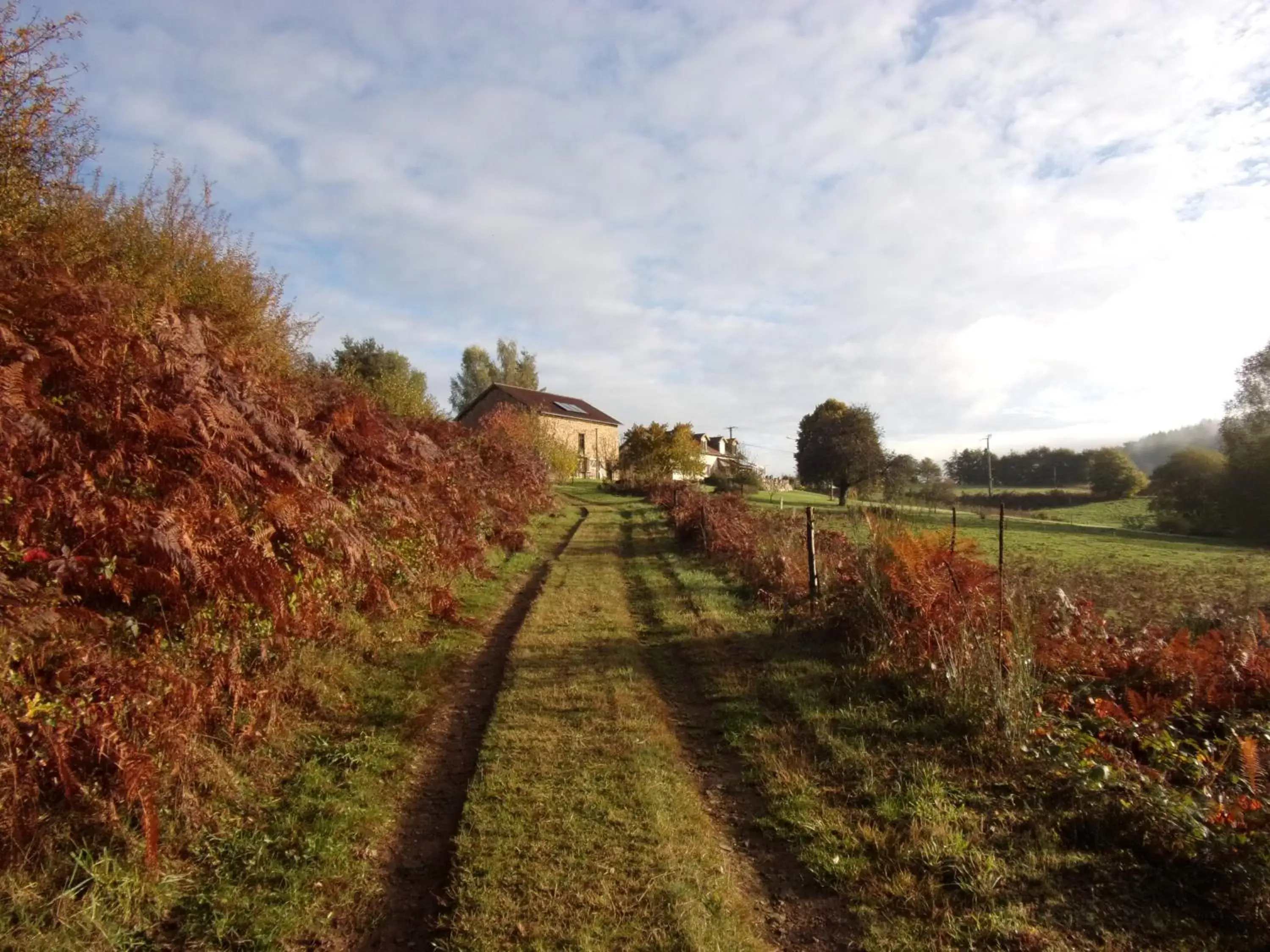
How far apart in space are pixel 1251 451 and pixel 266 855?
162 ft

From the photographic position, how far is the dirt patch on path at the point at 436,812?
3174 millimetres

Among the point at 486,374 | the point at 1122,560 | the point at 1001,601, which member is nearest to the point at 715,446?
the point at 486,374

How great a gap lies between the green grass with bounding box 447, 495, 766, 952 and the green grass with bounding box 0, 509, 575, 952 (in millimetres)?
601

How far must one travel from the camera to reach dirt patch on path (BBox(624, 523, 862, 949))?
3248 millimetres

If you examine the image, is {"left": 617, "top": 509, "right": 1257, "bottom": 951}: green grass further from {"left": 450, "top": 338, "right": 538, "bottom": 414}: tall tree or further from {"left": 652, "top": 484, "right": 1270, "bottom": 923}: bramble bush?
{"left": 450, "top": 338, "right": 538, "bottom": 414}: tall tree

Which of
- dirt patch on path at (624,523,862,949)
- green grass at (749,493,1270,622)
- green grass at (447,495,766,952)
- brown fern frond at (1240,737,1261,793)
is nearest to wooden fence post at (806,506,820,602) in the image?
green grass at (749,493,1270,622)

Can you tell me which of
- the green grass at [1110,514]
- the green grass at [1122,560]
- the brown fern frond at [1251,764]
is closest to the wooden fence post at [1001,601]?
the green grass at [1122,560]

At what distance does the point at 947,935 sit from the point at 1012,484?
337 feet

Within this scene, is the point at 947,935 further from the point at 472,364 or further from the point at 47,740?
the point at 472,364

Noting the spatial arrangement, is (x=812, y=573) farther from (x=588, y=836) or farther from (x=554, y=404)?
(x=554, y=404)

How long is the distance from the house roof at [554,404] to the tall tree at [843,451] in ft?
62.3

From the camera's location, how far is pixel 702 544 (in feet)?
50.4

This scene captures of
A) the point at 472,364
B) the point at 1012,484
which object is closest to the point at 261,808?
the point at 472,364

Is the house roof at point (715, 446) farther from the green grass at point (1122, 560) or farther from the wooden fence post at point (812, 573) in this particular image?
the wooden fence post at point (812, 573)
